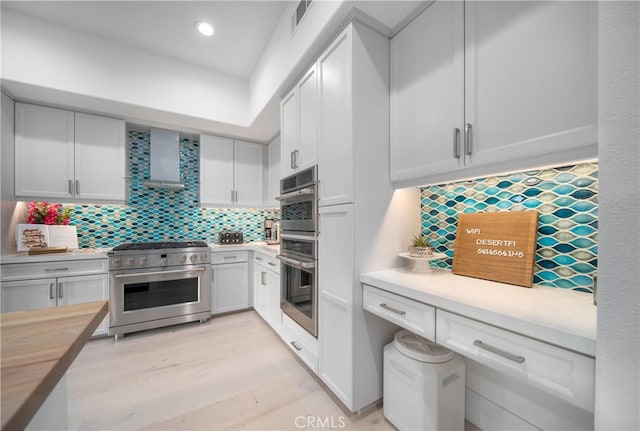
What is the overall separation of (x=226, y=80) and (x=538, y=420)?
3894 millimetres

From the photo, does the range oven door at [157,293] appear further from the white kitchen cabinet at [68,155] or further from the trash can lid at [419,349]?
the trash can lid at [419,349]

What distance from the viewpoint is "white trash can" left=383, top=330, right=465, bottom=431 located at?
123cm

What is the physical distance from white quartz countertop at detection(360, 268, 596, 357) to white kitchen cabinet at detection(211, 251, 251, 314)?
2.21m

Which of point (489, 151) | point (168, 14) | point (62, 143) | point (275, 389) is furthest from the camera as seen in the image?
point (62, 143)

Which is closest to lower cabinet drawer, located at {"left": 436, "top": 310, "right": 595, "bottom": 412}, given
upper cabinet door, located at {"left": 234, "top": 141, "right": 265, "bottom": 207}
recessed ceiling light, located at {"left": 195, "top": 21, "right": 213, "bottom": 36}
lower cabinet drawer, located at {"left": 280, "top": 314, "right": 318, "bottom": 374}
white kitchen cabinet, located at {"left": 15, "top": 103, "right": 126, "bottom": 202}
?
lower cabinet drawer, located at {"left": 280, "top": 314, "right": 318, "bottom": 374}

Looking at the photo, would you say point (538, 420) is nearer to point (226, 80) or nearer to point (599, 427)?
point (599, 427)

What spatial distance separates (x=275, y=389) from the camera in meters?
1.73

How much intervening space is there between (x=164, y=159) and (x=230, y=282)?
1.79m

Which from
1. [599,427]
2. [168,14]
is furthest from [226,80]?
[599,427]

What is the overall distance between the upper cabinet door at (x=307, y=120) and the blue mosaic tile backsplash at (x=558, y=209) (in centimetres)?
112

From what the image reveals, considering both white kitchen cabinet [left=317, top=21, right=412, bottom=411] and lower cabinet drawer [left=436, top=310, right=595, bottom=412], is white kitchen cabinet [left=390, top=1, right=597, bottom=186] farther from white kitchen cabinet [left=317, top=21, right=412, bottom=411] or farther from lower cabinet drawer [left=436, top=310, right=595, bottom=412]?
lower cabinet drawer [left=436, top=310, right=595, bottom=412]

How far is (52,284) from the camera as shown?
2.30m

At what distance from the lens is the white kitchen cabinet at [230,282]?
3.00 metres

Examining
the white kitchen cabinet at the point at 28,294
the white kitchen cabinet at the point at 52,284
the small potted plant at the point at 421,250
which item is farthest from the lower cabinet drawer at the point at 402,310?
the white kitchen cabinet at the point at 28,294
